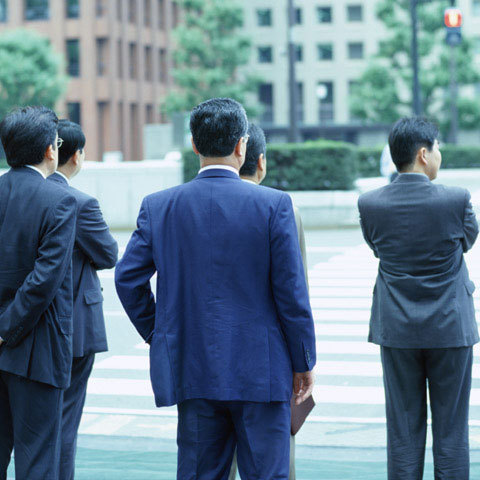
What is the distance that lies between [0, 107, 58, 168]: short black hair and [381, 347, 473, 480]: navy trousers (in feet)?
5.54

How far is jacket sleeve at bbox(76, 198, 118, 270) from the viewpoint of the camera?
4281mm

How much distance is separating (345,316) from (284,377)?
704cm

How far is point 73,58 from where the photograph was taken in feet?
185

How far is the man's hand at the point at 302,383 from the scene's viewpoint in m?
3.34

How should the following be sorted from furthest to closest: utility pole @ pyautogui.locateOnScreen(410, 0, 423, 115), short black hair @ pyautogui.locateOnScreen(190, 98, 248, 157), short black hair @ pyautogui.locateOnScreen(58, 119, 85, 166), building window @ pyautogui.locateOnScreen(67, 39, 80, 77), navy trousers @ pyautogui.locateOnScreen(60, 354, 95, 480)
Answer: building window @ pyautogui.locateOnScreen(67, 39, 80, 77)
utility pole @ pyautogui.locateOnScreen(410, 0, 423, 115)
short black hair @ pyautogui.locateOnScreen(58, 119, 85, 166)
navy trousers @ pyautogui.locateOnScreen(60, 354, 95, 480)
short black hair @ pyautogui.locateOnScreen(190, 98, 248, 157)

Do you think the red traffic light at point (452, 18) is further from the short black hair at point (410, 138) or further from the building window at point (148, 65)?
the building window at point (148, 65)

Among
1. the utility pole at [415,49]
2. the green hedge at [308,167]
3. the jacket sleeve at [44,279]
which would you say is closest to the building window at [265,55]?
the utility pole at [415,49]

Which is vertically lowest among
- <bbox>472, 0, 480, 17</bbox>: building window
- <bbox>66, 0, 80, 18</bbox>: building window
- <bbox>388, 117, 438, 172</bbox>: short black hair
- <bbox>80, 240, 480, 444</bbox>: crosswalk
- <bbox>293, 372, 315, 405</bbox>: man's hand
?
<bbox>80, 240, 480, 444</bbox>: crosswalk

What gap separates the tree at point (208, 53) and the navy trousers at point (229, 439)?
49600 mm

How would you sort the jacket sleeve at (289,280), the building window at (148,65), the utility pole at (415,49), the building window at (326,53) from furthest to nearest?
the building window at (326,53), the building window at (148,65), the utility pole at (415,49), the jacket sleeve at (289,280)

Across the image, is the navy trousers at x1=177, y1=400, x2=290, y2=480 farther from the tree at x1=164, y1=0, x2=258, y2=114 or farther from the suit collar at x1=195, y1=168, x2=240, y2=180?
the tree at x1=164, y1=0, x2=258, y2=114

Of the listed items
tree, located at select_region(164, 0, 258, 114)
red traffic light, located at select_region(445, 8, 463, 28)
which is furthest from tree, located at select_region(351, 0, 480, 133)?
red traffic light, located at select_region(445, 8, 463, 28)

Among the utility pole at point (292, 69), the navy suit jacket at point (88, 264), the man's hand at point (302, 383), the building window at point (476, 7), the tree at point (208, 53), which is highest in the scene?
the building window at point (476, 7)

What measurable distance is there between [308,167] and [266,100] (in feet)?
176
